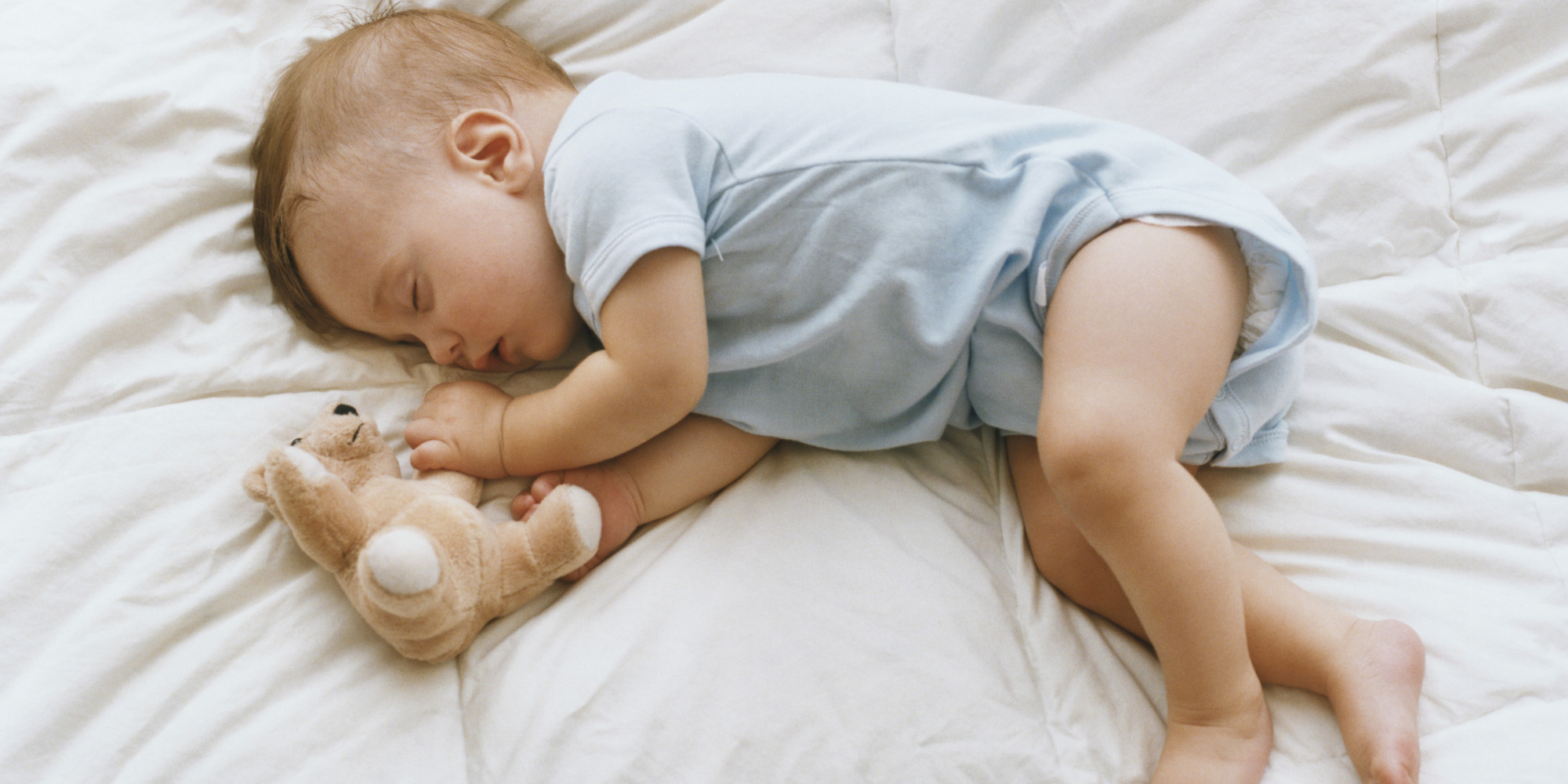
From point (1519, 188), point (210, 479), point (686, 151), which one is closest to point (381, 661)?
point (210, 479)

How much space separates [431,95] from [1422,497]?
38.1 inches

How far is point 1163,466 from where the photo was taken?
2.50ft

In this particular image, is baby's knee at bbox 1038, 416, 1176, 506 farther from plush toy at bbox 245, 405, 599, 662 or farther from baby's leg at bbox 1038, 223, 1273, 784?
plush toy at bbox 245, 405, 599, 662

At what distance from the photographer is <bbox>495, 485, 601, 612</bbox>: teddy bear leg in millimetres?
832

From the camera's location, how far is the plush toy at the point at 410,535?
2.40 ft

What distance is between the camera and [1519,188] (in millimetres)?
937

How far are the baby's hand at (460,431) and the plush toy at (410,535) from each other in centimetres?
2

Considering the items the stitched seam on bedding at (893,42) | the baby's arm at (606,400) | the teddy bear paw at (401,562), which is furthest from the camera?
the stitched seam on bedding at (893,42)

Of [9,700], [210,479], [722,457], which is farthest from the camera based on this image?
[722,457]

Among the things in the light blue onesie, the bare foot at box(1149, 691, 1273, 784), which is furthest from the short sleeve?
the bare foot at box(1149, 691, 1273, 784)

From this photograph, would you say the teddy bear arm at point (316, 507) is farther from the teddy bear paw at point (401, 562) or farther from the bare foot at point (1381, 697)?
the bare foot at point (1381, 697)

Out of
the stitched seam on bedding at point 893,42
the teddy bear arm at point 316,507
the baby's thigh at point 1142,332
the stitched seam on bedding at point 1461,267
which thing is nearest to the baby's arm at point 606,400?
the teddy bear arm at point 316,507

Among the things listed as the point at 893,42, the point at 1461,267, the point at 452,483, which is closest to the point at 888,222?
the point at 893,42

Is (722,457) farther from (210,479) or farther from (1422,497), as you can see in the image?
(1422,497)
